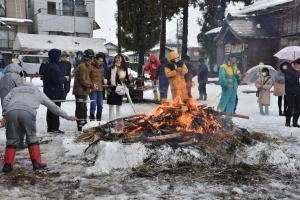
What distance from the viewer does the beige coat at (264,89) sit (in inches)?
473

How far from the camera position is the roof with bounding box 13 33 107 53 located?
3444 cm

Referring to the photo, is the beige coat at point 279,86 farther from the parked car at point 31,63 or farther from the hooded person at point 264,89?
the parked car at point 31,63

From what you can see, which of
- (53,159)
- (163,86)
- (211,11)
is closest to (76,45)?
(211,11)

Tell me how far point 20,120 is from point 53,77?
10.4ft

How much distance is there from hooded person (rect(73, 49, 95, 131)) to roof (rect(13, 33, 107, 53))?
2712cm

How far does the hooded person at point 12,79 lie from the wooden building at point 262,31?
66.0ft

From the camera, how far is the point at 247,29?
2597 centimetres

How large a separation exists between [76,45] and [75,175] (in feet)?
108

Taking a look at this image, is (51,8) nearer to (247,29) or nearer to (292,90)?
(247,29)

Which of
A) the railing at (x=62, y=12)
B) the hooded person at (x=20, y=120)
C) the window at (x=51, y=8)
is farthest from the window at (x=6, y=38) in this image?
the hooded person at (x=20, y=120)

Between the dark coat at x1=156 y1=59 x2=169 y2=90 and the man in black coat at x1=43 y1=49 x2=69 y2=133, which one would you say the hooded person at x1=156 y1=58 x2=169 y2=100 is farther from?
the man in black coat at x1=43 y1=49 x2=69 y2=133

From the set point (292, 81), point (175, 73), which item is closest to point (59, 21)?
point (175, 73)

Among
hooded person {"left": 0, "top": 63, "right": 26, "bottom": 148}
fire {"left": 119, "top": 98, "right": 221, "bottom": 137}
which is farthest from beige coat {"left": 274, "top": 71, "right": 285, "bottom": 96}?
hooded person {"left": 0, "top": 63, "right": 26, "bottom": 148}

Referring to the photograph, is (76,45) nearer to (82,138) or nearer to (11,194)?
(82,138)
